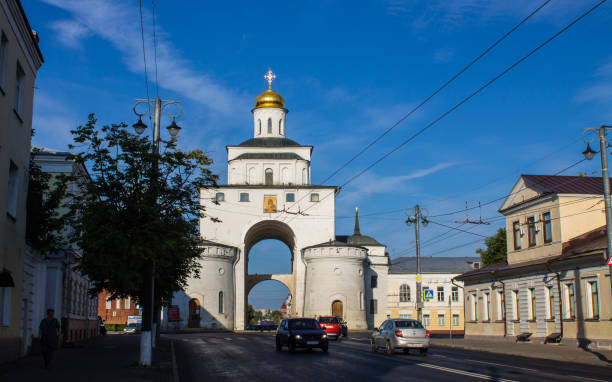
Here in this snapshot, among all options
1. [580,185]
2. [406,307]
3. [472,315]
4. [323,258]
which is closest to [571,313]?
[580,185]

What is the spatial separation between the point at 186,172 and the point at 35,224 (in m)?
7.48

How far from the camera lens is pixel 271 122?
76.1 metres

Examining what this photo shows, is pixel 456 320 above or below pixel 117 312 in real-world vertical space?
below

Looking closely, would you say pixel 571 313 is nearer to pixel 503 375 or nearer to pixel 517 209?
pixel 517 209

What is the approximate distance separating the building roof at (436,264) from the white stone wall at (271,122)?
75.2ft

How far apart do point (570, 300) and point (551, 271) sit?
70.6 inches

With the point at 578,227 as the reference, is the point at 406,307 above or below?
below

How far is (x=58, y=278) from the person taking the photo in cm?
2912

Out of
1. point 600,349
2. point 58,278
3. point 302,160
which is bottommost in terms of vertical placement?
point 600,349

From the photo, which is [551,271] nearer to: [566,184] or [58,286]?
[566,184]

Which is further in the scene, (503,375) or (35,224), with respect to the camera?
(35,224)

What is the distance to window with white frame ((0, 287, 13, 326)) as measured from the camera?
17453 mm

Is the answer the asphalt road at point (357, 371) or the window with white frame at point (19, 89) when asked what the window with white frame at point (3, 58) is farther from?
the asphalt road at point (357, 371)

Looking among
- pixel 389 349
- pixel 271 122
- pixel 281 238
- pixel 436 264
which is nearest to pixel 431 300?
pixel 436 264
